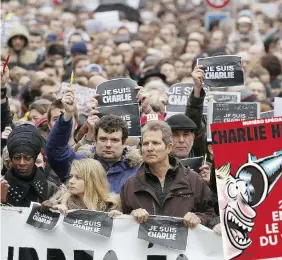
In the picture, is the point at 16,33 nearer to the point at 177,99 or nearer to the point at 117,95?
the point at 177,99

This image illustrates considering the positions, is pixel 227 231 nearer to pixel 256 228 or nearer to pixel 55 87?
pixel 256 228

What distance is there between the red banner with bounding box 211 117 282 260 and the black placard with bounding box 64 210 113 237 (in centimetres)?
91

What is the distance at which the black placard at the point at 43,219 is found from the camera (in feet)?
33.9

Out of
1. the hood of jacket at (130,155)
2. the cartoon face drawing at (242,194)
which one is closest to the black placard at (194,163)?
the hood of jacket at (130,155)

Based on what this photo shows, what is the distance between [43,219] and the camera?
10.3 meters

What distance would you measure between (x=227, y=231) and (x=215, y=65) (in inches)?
124

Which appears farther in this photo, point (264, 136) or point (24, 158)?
point (24, 158)

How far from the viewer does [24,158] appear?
35.4 ft

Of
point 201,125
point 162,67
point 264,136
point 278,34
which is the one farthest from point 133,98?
point 278,34

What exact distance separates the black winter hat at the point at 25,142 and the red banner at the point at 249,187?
1.71 m

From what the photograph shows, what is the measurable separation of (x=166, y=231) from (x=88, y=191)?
0.69m

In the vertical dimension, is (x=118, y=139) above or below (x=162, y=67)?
below

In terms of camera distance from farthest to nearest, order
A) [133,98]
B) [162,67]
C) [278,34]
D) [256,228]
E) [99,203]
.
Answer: [278,34], [162,67], [133,98], [99,203], [256,228]

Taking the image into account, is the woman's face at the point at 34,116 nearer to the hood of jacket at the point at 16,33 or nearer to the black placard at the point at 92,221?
the black placard at the point at 92,221
